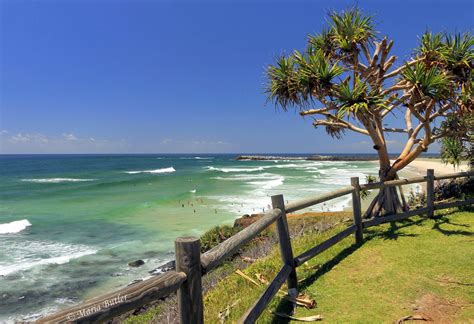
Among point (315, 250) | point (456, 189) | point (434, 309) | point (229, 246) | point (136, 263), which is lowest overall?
point (136, 263)

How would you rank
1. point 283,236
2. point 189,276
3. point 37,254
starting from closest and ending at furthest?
point 189,276
point 283,236
point 37,254

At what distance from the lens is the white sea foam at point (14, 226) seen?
62.6ft

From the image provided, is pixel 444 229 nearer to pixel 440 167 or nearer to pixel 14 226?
pixel 14 226

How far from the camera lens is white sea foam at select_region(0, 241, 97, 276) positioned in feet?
41.7

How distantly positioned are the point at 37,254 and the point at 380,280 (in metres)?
13.4

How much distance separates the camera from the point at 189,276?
2.86 meters

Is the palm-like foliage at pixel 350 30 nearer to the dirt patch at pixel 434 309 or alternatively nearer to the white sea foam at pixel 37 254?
the dirt patch at pixel 434 309

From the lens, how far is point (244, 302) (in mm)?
5297

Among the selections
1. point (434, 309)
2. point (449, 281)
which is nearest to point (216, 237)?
point (449, 281)

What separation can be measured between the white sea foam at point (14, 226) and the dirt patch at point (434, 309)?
20022 millimetres

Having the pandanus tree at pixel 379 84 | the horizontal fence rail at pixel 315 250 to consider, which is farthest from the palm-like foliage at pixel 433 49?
the horizontal fence rail at pixel 315 250

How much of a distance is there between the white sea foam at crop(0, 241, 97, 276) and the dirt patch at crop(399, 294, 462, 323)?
1194 cm

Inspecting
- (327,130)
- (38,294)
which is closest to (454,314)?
(327,130)

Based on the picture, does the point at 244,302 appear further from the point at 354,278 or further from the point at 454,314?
the point at 454,314
